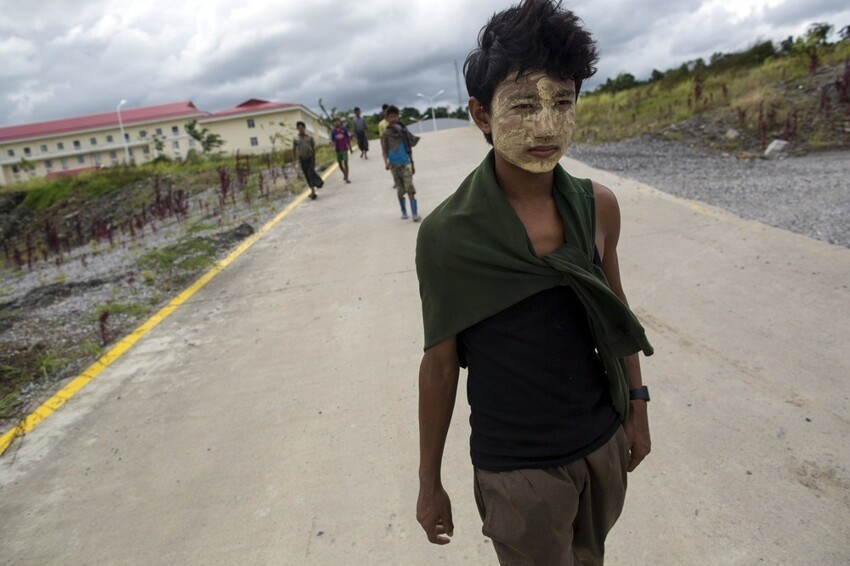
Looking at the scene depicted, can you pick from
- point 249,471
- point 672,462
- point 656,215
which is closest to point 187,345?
point 249,471

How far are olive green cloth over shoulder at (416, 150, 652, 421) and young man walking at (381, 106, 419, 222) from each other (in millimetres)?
6411

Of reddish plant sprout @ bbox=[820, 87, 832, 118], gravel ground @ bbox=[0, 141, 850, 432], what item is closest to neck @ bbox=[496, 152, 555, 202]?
gravel ground @ bbox=[0, 141, 850, 432]

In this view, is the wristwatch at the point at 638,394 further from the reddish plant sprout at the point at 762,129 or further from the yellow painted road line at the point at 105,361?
the reddish plant sprout at the point at 762,129

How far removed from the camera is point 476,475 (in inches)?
55.0

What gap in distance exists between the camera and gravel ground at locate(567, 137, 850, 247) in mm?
5438

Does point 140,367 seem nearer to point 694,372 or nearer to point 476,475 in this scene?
point 476,475

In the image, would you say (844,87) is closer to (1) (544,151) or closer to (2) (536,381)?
(1) (544,151)

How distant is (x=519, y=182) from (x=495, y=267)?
0.83 feet

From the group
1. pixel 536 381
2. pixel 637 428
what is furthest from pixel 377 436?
pixel 536 381

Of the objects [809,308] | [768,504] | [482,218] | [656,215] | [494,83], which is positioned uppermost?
[494,83]

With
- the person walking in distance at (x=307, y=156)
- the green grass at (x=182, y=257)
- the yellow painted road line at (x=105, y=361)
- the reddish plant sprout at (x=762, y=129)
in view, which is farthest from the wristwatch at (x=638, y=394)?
the reddish plant sprout at (x=762, y=129)

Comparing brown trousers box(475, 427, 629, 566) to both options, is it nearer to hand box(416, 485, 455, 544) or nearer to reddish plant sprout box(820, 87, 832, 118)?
hand box(416, 485, 455, 544)

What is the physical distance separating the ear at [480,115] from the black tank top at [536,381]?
44 centimetres

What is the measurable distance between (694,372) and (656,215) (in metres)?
3.50
